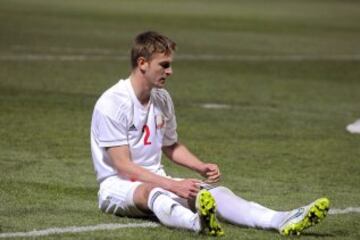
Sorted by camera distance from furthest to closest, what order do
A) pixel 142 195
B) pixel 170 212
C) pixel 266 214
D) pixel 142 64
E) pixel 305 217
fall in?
1. pixel 142 64
2. pixel 142 195
3. pixel 266 214
4. pixel 170 212
5. pixel 305 217

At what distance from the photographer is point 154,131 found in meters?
8.63

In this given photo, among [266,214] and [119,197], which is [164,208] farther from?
[266,214]

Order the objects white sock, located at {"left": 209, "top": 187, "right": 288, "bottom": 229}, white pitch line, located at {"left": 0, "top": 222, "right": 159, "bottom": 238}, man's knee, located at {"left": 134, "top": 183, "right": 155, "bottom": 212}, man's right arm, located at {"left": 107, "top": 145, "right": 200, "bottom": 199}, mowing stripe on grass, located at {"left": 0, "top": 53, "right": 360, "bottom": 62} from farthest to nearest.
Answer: mowing stripe on grass, located at {"left": 0, "top": 53, "right": 360, "bottom": 62}
man's knee, located at {"left": 134, "top": 183, "right": 155, "bottom": 212}
white sock, located at {"left": 209, "top": 187, "right": 288, "bottom": 229}
man's right arm, located at {"left": 107, "top": 145, "right": 200, "bottom": 199}
white pitch line, located at {"left": 0, "top": 222, "right": 159, "bottom": 238}

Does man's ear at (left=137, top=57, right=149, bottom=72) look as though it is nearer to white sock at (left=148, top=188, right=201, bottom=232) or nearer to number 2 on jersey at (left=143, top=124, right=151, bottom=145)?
number 2 on jersey at (left=143, top=124, right=151, bottom=145)

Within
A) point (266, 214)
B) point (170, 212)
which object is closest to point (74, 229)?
point (170, 212)

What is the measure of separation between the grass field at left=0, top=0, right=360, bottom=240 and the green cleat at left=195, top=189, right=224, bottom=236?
0.53 feet

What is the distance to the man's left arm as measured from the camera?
820cm

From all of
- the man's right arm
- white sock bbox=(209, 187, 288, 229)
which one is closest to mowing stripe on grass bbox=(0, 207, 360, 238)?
the man's right arm

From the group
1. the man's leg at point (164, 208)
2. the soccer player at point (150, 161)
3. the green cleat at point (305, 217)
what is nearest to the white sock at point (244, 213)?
the soccer player at point (150, 161)

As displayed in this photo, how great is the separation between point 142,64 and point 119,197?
858mm

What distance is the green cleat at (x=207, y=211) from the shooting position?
7434 mm

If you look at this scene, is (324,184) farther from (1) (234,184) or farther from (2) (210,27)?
(2) (210,27)

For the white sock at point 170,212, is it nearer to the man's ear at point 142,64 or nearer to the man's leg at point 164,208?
the man's leg at point 164,208

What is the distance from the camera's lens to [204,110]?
14938 millimetres
